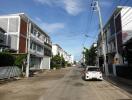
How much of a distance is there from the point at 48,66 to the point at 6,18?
28.6 m

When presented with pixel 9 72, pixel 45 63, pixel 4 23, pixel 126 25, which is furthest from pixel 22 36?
pixel 45 63

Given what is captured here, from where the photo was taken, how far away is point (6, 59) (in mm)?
29438

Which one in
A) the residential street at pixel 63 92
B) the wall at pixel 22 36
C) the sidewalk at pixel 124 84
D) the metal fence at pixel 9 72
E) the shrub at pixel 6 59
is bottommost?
the residential street at pixel 63 92

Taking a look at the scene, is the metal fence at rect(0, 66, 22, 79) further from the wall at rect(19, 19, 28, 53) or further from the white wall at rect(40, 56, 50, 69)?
the white wall at rect(40, 56, 50, 69)

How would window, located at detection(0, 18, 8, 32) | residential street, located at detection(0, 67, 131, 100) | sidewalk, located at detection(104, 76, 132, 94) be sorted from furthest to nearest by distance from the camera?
1. window, located at detection(0, 18, 8, 32)
2. sidewalk, located at detection(104, 76, 132, 94)
3. residential street, located at detection(0, 67, 131, 100)

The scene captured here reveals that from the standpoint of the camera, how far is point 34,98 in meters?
12.3

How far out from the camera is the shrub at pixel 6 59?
2840 cm

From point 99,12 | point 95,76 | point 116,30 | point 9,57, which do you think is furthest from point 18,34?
point 95,76

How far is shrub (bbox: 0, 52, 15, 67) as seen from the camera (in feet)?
93.2

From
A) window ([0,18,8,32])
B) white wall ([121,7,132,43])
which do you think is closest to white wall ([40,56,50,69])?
window ([0,18,8,32])

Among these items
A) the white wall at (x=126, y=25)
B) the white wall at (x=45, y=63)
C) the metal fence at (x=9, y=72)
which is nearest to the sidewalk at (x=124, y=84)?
the metal fence at (x=9, y=72)

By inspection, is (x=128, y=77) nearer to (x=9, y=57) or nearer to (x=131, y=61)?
(x=131, y=61)

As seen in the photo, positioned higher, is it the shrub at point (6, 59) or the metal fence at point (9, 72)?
the shrub at point (6, 59)

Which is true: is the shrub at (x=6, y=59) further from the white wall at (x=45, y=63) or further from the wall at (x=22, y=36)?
the white wall at (x=45, y=63)
